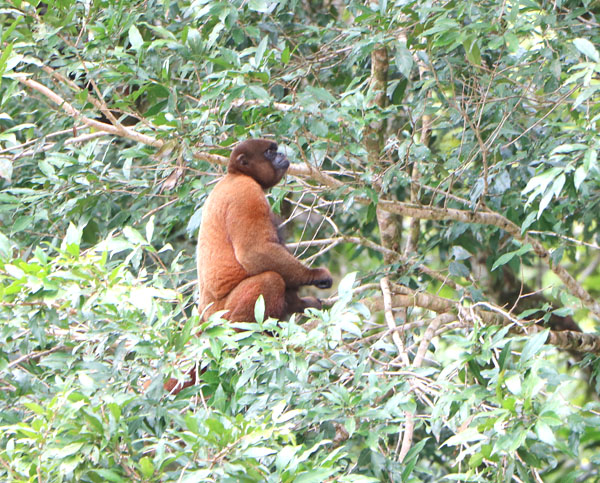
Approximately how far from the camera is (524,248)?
472 centimetres

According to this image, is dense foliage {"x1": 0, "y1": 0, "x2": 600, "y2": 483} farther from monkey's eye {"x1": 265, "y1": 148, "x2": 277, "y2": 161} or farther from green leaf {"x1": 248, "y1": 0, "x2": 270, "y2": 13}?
monkey's eye {"x1": 265, "y1": 148, "x2": 277, "y2": 161}

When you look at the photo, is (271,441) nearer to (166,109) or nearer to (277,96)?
(166,109)

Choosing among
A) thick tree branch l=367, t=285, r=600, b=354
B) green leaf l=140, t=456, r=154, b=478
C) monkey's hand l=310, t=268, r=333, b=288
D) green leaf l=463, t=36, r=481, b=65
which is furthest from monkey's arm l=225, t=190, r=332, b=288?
green leaf l=140, t=456, r=154, b=478

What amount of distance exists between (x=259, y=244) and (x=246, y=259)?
0.13 meters

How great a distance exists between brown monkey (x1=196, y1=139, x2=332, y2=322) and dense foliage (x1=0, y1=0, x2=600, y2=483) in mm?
187

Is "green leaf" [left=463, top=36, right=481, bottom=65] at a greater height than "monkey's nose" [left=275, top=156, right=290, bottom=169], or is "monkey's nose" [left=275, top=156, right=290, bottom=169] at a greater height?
"green leaf" [left=463, top=36, right=481, bottom=65]

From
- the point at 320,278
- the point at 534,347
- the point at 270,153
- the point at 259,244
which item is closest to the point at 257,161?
the point at 270,153

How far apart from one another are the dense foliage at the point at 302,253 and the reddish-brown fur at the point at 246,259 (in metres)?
0.19

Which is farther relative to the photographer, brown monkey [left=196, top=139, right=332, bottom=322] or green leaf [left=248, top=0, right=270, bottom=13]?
brown monkey [left=196, top=139, right=332, bottom=322]

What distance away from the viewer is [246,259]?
5027 millimetres

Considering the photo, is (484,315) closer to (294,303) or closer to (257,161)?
(294,303)

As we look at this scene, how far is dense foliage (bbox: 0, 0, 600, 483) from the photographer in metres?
3.04

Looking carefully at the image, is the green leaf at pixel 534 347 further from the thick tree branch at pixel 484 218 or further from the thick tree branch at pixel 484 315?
the thick tree branch at pixel 484 218

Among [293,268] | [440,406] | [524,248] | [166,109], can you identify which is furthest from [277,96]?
[440,406]
